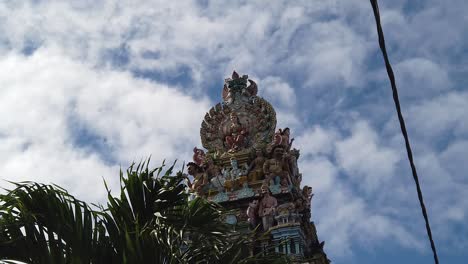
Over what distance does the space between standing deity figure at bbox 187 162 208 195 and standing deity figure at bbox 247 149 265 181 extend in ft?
4.42

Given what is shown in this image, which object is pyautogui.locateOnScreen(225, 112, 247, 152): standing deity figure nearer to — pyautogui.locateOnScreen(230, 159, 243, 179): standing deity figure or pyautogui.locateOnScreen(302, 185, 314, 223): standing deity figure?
pyautogui.locateOnScreen(230, 159, 243, 179): standing deity figure

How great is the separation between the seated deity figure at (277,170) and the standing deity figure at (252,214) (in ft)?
2.46

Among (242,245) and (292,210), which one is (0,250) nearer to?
(242,245)

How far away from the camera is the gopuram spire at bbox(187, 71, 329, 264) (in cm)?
1616

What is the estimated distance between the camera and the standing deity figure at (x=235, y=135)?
18.8 metres

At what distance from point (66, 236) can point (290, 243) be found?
9.96 meters

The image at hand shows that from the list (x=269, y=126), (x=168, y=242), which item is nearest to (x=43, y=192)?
(x=168, y=242)

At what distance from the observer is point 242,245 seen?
6.64 meters

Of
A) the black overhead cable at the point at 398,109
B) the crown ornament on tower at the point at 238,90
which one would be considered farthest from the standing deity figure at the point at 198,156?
the black overhead cable at the point at 398,109

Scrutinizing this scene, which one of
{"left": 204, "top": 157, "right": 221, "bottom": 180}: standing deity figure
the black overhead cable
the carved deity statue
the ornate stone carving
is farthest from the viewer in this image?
the ornate stone carving

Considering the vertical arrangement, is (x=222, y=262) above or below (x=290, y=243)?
below

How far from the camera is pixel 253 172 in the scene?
17891mm

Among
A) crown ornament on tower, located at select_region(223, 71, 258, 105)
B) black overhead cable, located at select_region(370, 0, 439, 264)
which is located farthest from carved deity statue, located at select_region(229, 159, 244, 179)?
black overhead cable, located at select_region(370, 0, 439, 264)

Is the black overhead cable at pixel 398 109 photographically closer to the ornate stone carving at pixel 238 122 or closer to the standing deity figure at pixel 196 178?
the standing deity figure at pixel 196 178
